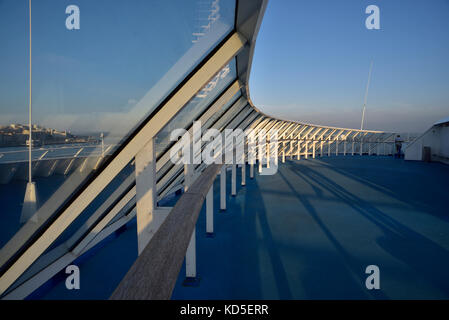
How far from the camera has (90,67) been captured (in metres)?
1.97

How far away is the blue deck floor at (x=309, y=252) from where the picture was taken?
302 centimetres

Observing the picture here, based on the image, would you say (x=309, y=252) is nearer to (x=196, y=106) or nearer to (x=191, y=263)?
(x=191, y=263)

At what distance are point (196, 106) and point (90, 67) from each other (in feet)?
6.50

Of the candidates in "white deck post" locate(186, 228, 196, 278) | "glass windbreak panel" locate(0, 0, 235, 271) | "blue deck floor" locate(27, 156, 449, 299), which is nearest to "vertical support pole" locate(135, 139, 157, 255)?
"glass windbreak panel" locate(0, 0, 235, 271)

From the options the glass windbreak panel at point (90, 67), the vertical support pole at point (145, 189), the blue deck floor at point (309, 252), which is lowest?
the blue deck floor at point (309, 252)

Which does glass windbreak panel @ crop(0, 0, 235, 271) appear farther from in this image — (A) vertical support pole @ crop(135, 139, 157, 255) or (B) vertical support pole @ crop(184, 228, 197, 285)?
(B) vertical support pole @ crop(184, 228, 197, 285)

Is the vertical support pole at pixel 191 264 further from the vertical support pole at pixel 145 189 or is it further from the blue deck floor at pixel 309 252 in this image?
the vertical support pole at pixel 145 189

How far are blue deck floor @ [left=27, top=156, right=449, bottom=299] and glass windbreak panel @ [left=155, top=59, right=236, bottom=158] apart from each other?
197 centimetres

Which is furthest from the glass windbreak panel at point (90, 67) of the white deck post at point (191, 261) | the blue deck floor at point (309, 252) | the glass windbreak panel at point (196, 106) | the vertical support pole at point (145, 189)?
the blue deck floor at point (309, 252)

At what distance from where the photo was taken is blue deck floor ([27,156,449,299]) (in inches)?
119

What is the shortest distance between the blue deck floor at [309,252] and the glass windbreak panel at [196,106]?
1971 mm
